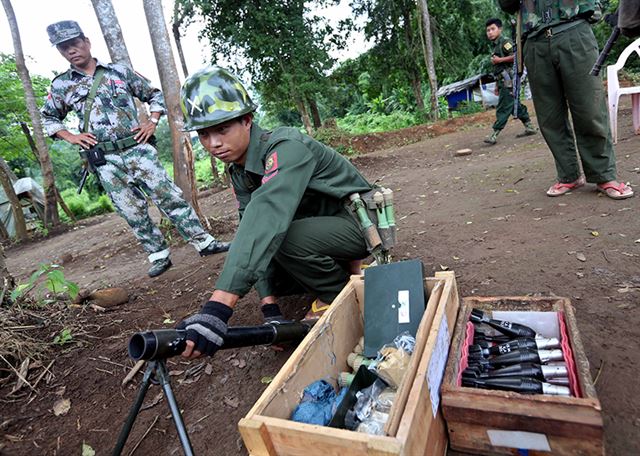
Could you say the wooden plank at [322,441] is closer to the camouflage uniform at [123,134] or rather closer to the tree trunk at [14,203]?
the camouflage uniform at [123,134]

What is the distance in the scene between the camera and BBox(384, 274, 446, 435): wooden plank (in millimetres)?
1150

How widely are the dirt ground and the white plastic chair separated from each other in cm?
53

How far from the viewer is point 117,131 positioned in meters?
3.82

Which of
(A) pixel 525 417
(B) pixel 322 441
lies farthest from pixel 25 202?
(A) pixel 525 417

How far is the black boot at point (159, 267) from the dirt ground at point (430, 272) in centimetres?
8

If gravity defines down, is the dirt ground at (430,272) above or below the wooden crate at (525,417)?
below

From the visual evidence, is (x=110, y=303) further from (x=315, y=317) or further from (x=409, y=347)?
(x=409, y=347)

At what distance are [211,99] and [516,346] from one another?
1.85 meters

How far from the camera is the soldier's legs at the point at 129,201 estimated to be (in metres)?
3.83

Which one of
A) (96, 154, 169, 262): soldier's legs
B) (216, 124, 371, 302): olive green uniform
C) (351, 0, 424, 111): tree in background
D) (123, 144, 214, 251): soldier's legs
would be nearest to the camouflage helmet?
(216, 124, 371, 302): olive green uniform

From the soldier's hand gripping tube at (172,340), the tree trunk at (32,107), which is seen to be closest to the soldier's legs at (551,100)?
the soldier's hand gripping tube at (172,340)

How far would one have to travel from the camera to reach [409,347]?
1664 mm

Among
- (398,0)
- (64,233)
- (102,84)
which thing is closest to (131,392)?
(102,84)

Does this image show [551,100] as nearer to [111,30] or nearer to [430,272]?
[430,272]
